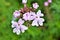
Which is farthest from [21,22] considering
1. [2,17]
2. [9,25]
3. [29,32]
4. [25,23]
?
[2,17]

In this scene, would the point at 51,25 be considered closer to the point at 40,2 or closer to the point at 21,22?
the point at 40,2

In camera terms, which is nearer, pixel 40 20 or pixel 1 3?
pixel 40 20

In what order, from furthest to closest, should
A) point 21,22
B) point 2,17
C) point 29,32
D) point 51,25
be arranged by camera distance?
point 2,17, point 51,25, point 29,32, point 21,22

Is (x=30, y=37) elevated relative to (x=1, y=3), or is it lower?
lower

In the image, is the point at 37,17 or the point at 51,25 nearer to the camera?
the point at 37,17

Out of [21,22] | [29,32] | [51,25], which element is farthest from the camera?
[51,25]

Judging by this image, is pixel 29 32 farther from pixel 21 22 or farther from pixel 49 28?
pixel 21 22

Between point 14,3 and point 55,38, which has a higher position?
point 14,3

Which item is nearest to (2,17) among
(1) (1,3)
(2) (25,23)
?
(1) (1,3)

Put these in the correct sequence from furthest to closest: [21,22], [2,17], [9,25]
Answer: [2,17], [9,25], [21,22]
